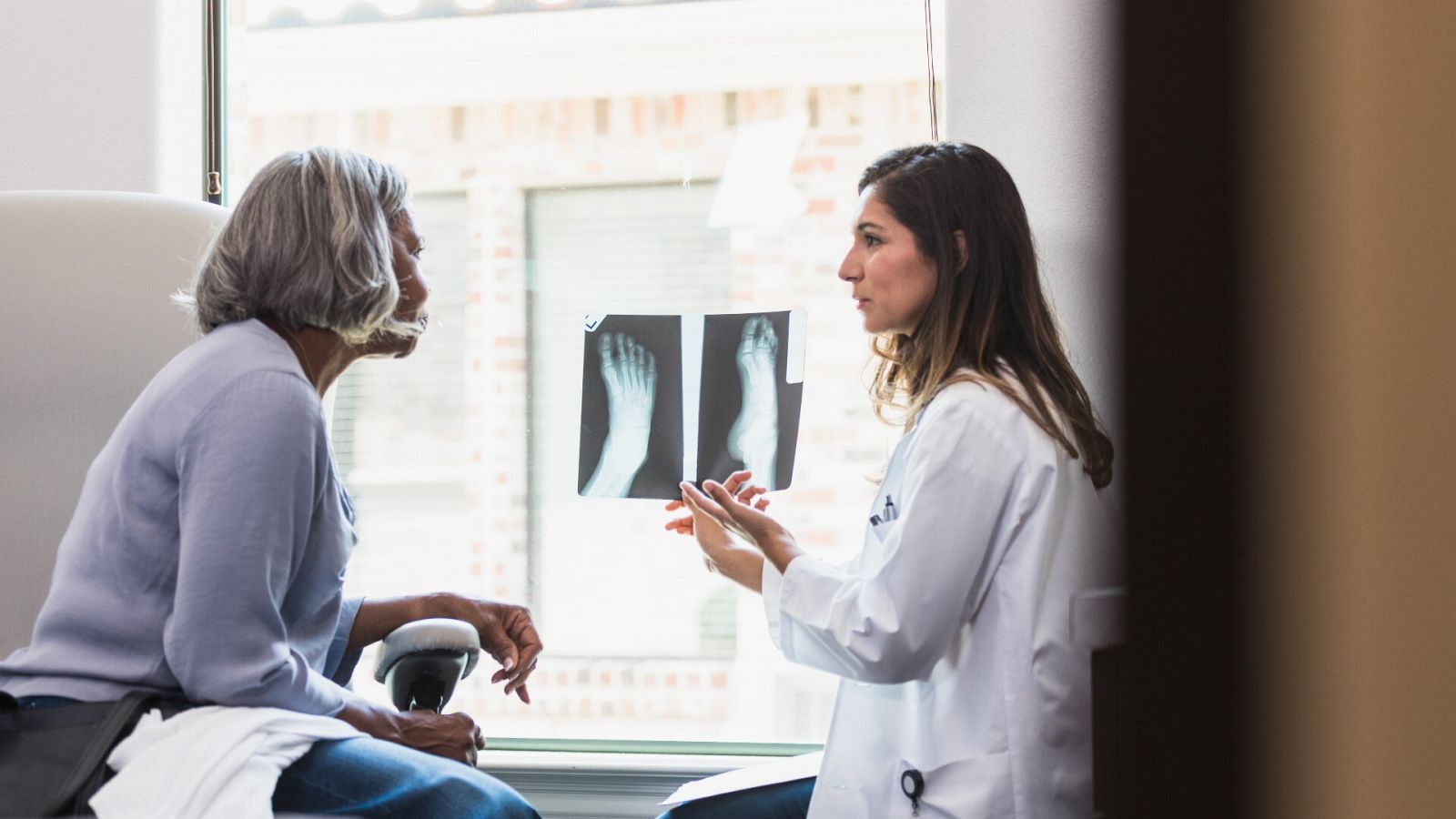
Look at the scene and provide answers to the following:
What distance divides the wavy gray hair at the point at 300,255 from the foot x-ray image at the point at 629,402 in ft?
1.19

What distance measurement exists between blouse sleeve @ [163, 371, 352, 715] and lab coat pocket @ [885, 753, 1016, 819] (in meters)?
0.65

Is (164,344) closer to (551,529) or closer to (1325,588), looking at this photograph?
(551,529)

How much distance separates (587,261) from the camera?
7.90 ft

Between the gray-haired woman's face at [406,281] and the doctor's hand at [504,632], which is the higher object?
the gray-haired woman's face at [406,281]

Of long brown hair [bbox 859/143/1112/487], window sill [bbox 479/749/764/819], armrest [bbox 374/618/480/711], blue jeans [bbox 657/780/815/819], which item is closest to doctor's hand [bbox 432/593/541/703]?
armrest [bbox 374/618/480/711]

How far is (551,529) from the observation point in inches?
94.9

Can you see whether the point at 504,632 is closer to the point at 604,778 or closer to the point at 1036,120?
the point at 604,778

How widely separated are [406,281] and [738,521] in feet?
1.62

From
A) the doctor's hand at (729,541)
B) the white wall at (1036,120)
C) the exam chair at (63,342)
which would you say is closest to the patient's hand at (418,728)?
the doctor's hand at (729,541)

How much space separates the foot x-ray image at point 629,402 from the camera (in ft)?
5.45

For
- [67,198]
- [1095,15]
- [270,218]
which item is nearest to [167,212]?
[67,198]

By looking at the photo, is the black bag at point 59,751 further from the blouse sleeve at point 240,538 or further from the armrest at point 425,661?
the armrest at point 425,661

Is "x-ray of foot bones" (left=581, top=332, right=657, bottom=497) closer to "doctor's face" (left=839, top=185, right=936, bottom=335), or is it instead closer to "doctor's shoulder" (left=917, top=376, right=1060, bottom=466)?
"doctor's face" (left=839, top=185, right=936, bottom=335)

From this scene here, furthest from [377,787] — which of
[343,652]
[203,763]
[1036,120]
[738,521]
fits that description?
[1036,120]
